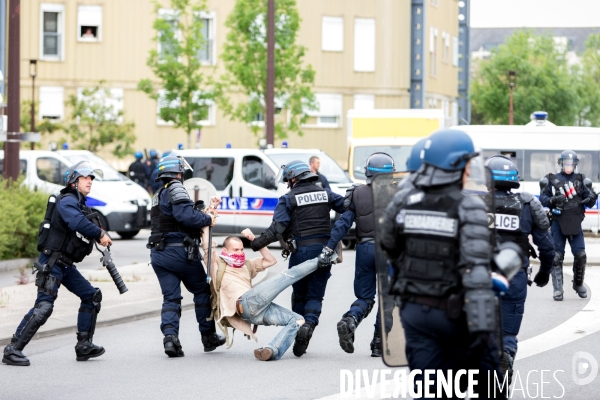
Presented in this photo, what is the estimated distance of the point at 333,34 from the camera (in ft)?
153

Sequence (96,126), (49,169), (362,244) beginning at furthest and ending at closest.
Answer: (96,126)
(49,169)
(362,244)

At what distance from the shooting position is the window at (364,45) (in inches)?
1857

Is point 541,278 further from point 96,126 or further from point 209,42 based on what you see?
point 209,42

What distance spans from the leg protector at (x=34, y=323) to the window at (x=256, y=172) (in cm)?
1197

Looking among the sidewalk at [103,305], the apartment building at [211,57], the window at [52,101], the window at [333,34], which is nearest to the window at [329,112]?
the apartment building at [211,57]

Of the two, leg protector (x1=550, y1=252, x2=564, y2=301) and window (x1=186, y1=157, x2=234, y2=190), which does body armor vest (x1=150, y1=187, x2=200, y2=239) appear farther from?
window (x1=186, y1=157, x2=234, y2=190)

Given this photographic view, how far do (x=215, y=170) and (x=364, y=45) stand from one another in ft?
86.4

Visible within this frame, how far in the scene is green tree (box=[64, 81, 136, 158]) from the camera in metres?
39.3

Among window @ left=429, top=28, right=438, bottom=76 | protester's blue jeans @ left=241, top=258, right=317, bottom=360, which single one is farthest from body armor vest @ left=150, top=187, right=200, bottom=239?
window @ left=429, top=28, right=438, bottom=76

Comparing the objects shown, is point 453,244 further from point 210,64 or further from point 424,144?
point 210,64

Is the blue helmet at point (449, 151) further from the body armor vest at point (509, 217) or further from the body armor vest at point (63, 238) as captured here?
the body armor vest at point (63, 238)

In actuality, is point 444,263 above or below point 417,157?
below

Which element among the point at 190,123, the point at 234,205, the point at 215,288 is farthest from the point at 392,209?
the point at 190,123

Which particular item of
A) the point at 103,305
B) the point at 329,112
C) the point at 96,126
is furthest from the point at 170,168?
the point at 329,112
